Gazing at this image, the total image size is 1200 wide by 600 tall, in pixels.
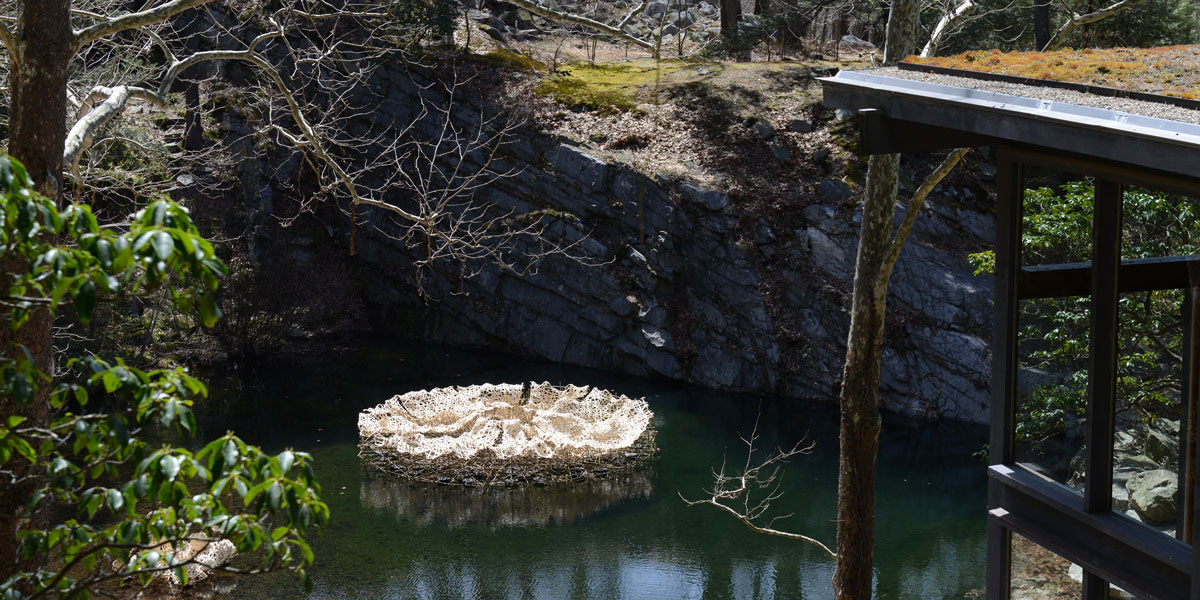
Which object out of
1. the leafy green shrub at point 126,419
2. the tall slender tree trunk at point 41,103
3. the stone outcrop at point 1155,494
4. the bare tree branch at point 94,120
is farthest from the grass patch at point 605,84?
the leafy green shrub at point 126,419

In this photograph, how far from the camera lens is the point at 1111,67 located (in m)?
4.79

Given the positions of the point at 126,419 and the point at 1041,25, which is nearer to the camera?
the point at 126,419

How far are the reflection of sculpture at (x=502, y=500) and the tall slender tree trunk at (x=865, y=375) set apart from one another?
4.85 meters

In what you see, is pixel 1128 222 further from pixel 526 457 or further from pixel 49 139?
pixel 526 457

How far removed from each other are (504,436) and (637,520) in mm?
2397

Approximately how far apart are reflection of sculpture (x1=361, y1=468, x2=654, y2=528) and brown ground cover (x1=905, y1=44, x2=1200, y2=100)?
8.44 meters

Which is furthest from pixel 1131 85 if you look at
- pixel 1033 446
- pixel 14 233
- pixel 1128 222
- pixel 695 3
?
pixel 695 3

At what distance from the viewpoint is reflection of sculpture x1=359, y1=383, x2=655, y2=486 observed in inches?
548

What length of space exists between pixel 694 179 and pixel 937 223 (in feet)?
14.2

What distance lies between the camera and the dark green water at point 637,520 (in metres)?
11.0

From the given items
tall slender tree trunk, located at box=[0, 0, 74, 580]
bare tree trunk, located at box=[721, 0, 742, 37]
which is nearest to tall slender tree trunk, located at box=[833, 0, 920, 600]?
tall slender tree trunk, located at box=[0, 0, 74, 580]

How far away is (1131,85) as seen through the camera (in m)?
4.18

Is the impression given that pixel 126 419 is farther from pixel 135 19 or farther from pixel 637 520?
pixel 637 520

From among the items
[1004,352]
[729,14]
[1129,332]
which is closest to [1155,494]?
[1129,332]
